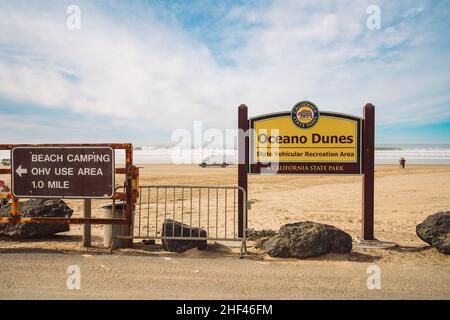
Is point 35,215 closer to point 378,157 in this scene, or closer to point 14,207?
point 14,207

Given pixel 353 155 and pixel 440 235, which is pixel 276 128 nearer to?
pixel 353 155

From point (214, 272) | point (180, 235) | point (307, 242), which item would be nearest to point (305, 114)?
point (307, 242)

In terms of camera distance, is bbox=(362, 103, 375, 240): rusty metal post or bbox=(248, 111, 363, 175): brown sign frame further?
bbox=(248, 111, 363, 175): brown sign frame

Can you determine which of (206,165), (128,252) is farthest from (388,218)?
(206,165)

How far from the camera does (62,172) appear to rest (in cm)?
668

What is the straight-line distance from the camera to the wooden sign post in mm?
7770

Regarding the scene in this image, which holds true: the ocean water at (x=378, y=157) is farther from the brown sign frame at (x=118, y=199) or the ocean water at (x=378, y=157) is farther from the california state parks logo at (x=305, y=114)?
the brown sign frame at (x=118, y=199)

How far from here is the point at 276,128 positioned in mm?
7934

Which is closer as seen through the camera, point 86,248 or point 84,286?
point 84,286

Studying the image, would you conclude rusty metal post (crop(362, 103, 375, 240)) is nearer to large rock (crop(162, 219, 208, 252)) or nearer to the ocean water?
large rock (crop(162, 219, 208, 252))

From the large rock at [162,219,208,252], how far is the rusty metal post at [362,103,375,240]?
3904 mm

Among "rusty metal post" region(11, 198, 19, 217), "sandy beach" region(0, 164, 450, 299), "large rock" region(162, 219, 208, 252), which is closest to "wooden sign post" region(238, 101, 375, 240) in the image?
"large rock" region(162, 219, 208, 252)

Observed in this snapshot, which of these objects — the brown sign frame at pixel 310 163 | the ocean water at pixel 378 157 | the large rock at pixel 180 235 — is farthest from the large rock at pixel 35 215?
the ocean water at pixel 378 157

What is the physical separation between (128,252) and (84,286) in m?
1.89
